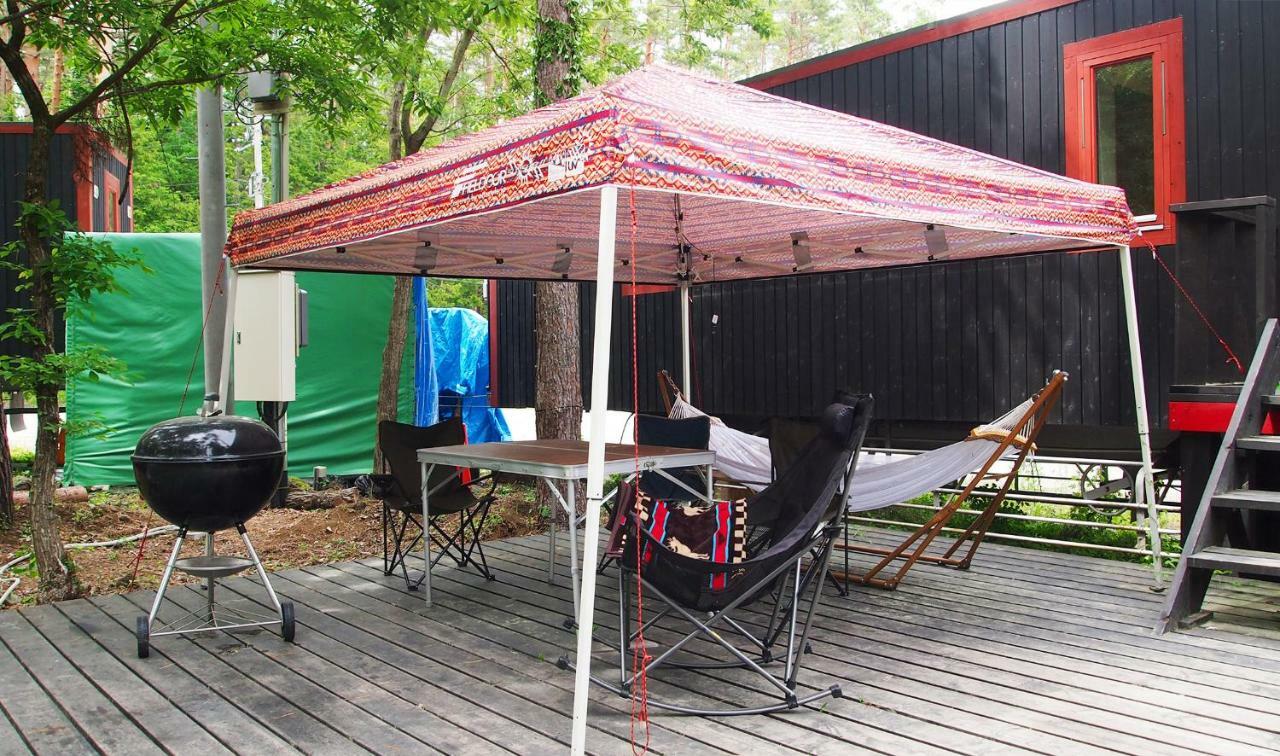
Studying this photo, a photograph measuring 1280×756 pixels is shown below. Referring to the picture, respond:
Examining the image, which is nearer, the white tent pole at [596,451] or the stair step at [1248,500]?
the white tent pole at [596,451]

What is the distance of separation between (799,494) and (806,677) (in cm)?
80

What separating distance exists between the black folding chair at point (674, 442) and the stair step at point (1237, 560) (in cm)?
214

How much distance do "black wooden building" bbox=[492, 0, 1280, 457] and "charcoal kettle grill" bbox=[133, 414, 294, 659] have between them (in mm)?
4195

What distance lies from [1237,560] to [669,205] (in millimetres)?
2796

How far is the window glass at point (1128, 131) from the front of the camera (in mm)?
5906

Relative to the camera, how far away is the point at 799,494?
4.00 meters

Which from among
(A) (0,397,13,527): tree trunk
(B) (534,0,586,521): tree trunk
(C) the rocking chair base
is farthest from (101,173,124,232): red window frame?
(C) the rocking chair base

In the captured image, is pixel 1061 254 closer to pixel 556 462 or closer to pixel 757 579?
pixel 556 462

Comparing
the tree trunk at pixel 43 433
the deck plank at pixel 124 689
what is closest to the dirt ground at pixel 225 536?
the tree trunk at pixel 43 433

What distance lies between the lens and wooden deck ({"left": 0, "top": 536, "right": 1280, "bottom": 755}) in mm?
2885

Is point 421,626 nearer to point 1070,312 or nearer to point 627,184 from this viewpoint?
point 627,184

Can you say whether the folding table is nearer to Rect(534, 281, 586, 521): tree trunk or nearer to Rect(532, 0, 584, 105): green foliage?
Rect(534, 281, 586, 521): tree trunk

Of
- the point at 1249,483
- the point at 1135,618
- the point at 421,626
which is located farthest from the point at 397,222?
the point at 1249,483

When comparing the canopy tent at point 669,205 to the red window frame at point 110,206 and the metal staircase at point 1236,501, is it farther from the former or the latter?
the red window frame at point 110,206
